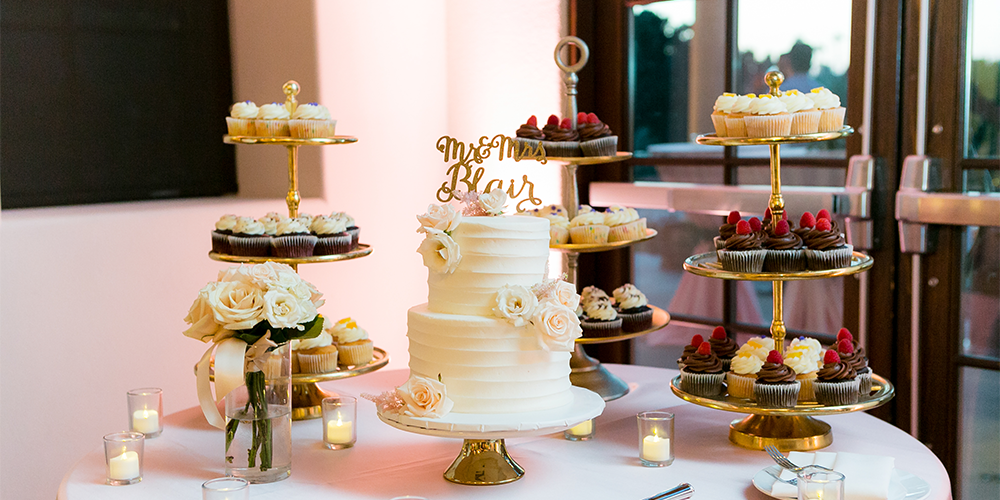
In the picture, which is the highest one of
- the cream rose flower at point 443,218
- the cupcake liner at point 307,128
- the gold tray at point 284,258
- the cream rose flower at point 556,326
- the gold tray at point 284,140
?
the cupcake liner at point 307,128

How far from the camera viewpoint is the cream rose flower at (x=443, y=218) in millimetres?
1693

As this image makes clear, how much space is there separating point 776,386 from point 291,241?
116 centimetres

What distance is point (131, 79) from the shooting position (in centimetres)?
322

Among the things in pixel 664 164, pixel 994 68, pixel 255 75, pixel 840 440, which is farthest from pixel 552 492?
pixel 255 75

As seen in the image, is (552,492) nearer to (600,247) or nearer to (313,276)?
(600,247)

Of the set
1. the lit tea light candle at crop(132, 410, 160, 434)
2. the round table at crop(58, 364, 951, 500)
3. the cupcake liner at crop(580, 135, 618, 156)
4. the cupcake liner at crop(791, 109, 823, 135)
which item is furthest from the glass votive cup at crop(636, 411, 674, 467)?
the lit tea light candle at crop(132, 410, 160, 434)

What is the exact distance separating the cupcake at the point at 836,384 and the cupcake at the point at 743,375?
13 centimetres

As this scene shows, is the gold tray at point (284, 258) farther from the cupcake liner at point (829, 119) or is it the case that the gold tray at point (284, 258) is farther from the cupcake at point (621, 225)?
the cupcake liner at point (829, 119)

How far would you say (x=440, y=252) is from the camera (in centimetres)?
170

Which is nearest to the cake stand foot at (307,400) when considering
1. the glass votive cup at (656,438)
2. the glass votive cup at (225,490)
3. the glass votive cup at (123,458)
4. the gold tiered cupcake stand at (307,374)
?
the gold tiered cupcake stand at (307,374)

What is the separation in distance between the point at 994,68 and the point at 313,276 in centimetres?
220

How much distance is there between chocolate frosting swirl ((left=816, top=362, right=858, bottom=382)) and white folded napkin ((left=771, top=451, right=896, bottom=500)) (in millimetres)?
151

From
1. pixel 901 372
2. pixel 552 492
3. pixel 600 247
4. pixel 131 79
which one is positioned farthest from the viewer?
pixel 131 79

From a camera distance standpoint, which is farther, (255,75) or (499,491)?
(255,75)
